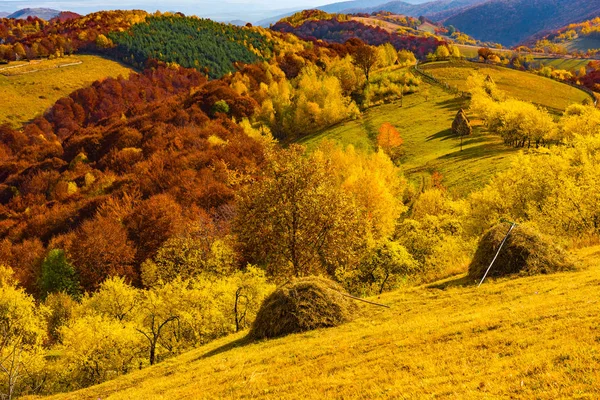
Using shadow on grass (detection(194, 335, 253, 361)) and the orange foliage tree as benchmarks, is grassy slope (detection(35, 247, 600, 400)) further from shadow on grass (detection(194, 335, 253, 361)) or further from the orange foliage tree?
the orange foliage tree

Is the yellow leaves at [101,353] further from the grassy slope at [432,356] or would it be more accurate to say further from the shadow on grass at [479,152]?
the shadow on grass at [479,152]

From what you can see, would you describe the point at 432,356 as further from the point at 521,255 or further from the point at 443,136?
the point at 443,136

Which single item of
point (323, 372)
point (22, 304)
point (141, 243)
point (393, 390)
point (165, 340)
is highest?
point (393, 390)

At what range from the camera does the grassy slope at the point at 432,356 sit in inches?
412

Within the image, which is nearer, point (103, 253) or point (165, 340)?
point (165, 340)

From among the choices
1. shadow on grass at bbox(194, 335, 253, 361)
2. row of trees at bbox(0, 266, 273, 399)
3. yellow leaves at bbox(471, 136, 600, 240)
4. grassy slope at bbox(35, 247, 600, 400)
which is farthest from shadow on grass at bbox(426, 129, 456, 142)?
shadow on grass at bbox(194, 335, 253, 361)

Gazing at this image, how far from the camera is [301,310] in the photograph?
1995cm

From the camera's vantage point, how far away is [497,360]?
11695 mm

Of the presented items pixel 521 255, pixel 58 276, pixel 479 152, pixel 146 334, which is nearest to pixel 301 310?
pixel 521 255

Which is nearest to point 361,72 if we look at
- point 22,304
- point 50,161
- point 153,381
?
point 50,161

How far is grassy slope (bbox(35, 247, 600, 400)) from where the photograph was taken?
34.3 feet

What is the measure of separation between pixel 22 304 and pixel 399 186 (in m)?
56.0

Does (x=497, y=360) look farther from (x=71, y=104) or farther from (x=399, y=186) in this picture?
(x=71, y=104)

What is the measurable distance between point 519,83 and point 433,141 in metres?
63.5
